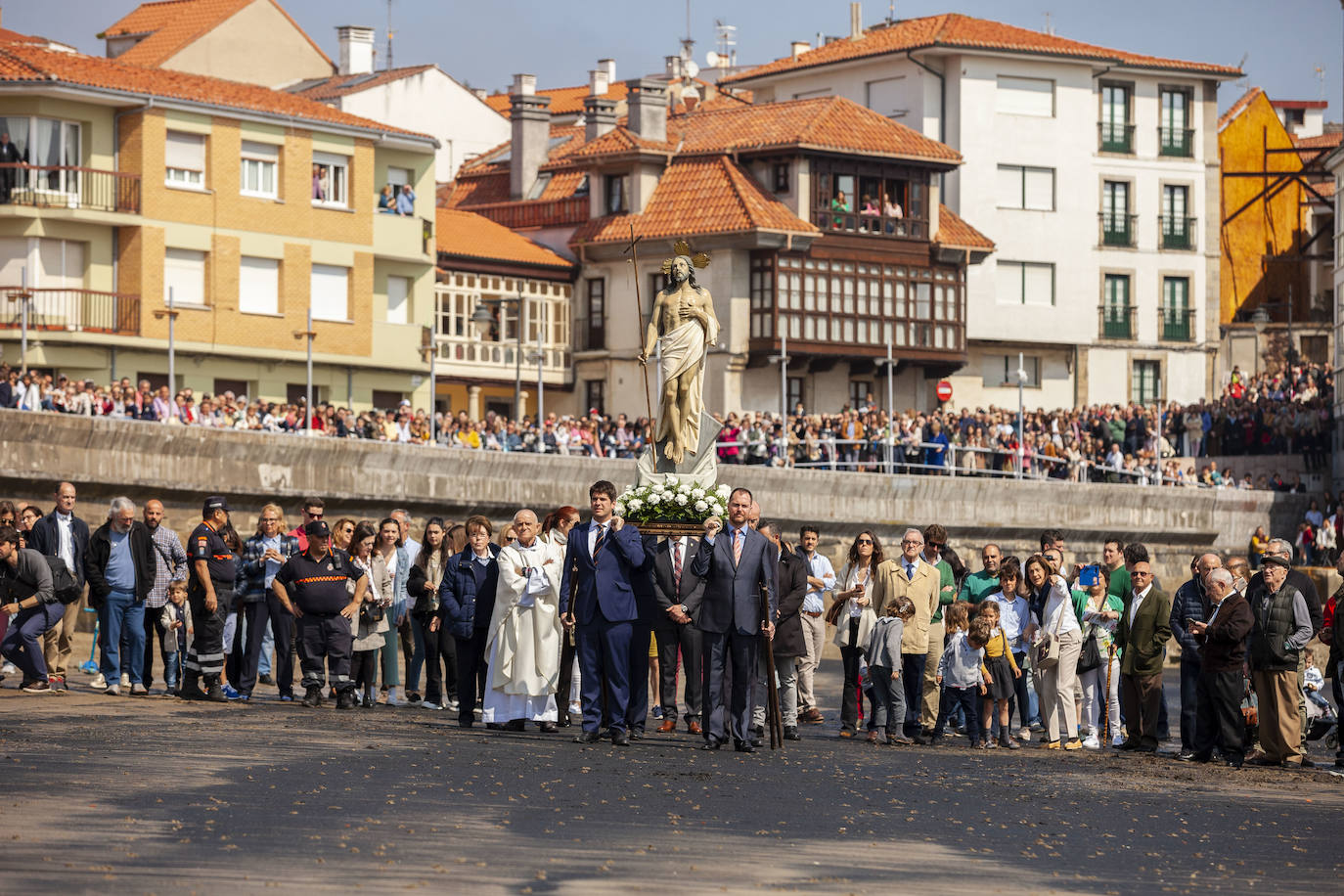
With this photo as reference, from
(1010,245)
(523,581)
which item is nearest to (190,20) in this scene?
(1010,245)

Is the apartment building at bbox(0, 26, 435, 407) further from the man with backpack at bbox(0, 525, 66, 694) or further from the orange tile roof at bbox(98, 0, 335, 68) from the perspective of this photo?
the man with backpack at bbox(0, 525, 66, 694)

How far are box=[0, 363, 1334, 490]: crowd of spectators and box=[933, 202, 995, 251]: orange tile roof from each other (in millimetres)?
8325

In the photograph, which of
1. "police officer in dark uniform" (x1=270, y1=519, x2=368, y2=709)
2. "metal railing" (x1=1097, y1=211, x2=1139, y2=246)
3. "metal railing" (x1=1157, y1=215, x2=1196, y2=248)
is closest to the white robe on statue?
"police officer in dark uniform" (x1=270, y1=519, x2=368, y2=709)

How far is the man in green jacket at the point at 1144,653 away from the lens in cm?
1870

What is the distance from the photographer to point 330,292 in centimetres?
5288

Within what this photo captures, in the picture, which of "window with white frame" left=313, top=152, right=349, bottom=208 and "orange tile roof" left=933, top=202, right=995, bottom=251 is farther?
"orange tile roof" left=933, top=202, right=995, bottom=251

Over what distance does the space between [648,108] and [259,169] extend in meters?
13.9

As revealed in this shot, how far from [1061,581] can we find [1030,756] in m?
1.81

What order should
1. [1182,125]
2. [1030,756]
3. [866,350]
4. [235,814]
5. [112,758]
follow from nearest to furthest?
[235,814] → [112,758] → [1030,756] → [866,350] → [1182,125]

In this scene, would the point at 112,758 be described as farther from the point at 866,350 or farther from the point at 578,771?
the point at 866,350

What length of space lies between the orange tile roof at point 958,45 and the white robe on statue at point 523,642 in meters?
49.8

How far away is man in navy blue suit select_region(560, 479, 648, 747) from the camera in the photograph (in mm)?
16969

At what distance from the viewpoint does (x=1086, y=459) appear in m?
48.2

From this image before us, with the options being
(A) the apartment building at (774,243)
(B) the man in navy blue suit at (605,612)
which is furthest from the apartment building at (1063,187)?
(B) the man in navy blue suit at (605,612)
